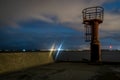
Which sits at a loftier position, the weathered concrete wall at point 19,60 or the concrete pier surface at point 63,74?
the weathered concrete wall at point 19,60

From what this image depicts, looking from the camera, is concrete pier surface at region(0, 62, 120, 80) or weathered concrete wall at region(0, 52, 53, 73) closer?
concrete pier surface at region(0, 62, 120, 80)

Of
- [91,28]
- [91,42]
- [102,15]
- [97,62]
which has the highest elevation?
[102,15]

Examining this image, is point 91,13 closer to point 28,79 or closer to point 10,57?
point 10,57

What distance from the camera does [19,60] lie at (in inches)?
511

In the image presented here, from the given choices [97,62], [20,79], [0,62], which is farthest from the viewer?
[97,62]

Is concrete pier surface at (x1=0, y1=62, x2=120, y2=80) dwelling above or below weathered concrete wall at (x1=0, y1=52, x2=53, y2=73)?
below

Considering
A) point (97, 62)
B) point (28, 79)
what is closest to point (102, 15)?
point (97, 62)

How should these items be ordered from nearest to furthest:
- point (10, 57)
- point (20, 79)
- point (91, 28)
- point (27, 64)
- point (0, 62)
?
point (20, 79) < point (0, 62) < point (10, 57) < point (27, 64) < point (91, 28)

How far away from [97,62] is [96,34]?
3057 mm

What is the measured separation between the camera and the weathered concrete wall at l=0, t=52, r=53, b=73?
11430mm

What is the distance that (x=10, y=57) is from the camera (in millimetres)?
12109

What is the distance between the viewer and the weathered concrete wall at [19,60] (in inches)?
450

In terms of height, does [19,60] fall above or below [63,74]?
above

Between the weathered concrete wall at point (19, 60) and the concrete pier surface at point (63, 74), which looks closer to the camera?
the concrete pier surface at point (63, 74)
